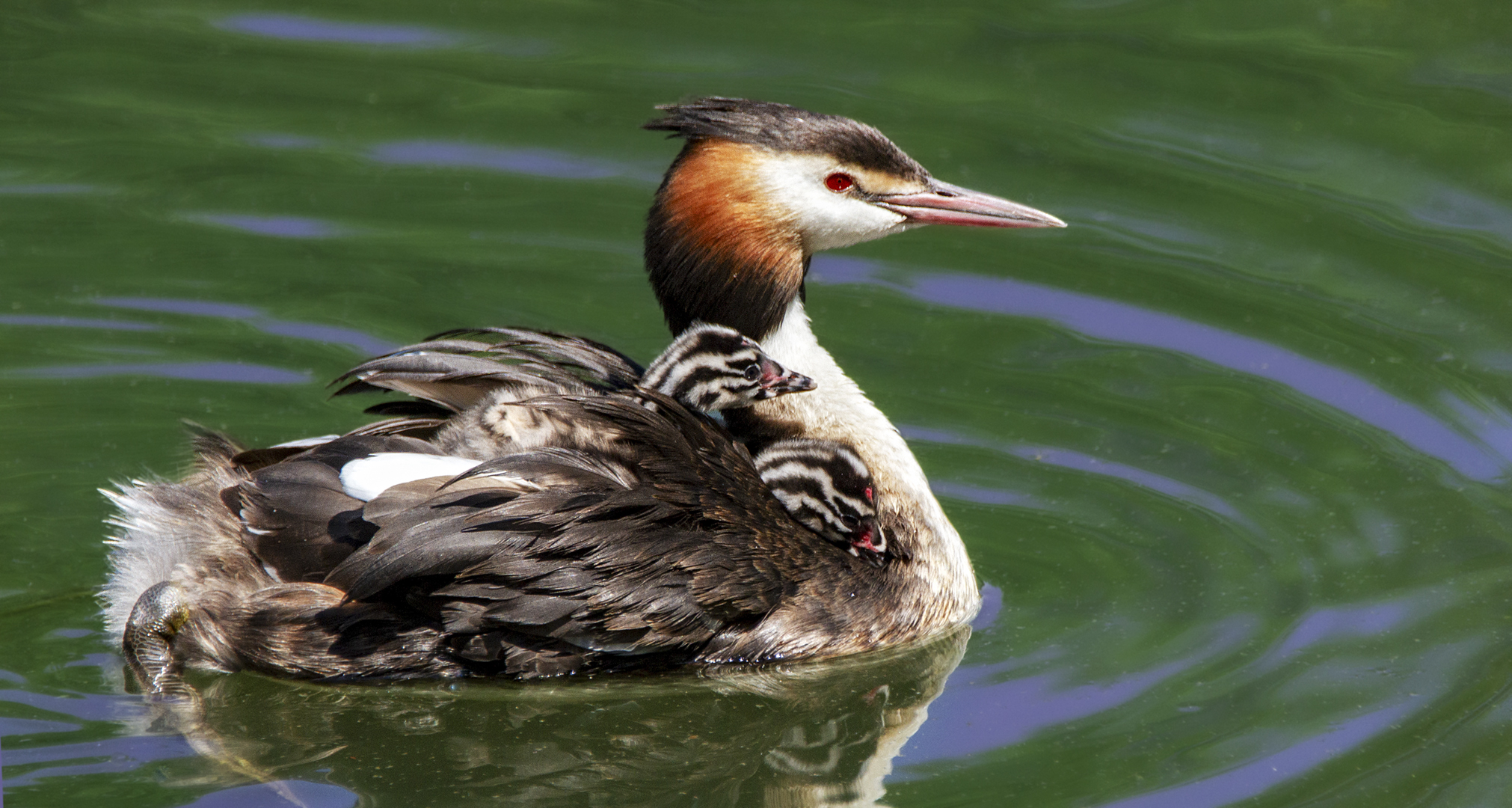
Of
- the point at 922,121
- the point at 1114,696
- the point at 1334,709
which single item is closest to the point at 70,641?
the point at 1114,696

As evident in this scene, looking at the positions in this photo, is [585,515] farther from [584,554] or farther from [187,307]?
[187,307]

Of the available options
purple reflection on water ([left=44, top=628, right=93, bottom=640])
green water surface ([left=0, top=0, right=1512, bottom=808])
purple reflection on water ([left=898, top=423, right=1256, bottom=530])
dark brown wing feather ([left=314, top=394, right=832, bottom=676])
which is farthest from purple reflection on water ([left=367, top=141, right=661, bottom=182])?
purple reflection on water ([left=44, top=628, right=93, bottom=640])

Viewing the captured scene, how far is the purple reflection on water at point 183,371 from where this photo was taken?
6.38 meters

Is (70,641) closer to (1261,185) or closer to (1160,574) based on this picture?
(1160,574)

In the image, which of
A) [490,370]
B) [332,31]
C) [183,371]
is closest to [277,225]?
[183,371]

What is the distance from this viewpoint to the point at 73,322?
6703 mm

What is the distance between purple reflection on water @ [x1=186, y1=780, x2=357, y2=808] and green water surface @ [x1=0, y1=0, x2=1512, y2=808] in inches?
0.4

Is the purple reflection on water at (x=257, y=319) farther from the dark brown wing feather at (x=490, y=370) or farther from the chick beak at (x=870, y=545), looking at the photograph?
the chick beak at (x=870, y=545)

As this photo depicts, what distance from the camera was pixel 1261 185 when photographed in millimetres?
7926

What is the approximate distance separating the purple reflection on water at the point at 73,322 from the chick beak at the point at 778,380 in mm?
2587

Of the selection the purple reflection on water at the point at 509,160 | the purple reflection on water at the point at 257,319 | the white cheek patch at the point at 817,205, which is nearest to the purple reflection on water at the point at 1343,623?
the white cheek patch at the point at 817,205

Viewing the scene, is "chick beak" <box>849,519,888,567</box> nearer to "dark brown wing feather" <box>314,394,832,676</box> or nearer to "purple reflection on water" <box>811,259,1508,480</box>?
"dark brown wing feather" <box>314,394,832,676</box>

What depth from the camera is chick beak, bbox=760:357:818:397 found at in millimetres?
5297

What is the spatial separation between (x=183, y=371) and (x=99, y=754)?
7.11 feet
